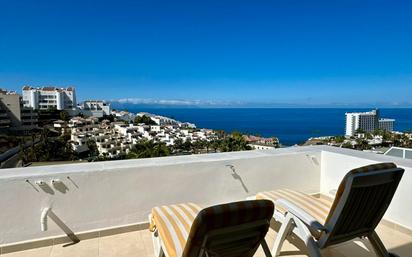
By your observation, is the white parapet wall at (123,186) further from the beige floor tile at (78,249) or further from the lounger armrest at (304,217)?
the lounger armrest at (304,217)

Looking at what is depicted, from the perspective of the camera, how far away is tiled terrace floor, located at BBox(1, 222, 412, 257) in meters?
2.31

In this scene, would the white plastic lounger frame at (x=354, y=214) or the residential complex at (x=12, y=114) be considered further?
the residential complex at (x=12, y=114)

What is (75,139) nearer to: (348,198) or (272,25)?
(272,25)

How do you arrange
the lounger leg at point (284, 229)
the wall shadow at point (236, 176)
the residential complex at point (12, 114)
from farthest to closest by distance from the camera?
1. the residential complex at point (12, 114)
2. the wall shadow at point (236, 176)
3. the lounger leg at point (284, 229)

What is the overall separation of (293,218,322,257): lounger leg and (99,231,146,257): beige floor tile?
1.37 meters

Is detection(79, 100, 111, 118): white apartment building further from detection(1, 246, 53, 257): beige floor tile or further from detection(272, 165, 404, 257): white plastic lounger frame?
detection(272, 165, 404, 257): white plastic lounger frame

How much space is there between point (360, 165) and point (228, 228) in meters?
2.53

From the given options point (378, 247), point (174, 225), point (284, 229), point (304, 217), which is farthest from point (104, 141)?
point (378, 247)

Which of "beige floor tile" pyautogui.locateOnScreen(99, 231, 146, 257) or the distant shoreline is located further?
the distant shoreline

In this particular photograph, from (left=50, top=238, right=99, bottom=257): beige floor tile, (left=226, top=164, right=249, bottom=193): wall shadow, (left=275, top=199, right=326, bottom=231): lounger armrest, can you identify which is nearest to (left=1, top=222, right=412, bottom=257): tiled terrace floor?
(left=50, top=238, right=99, bottom=257): beige floor tile

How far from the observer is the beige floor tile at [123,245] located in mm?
2330

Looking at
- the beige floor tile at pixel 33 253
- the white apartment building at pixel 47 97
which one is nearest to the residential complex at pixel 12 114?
the white apartment building at pixel 47 97

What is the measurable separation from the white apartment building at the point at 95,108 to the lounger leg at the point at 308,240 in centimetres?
6440

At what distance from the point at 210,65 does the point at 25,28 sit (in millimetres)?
27381
